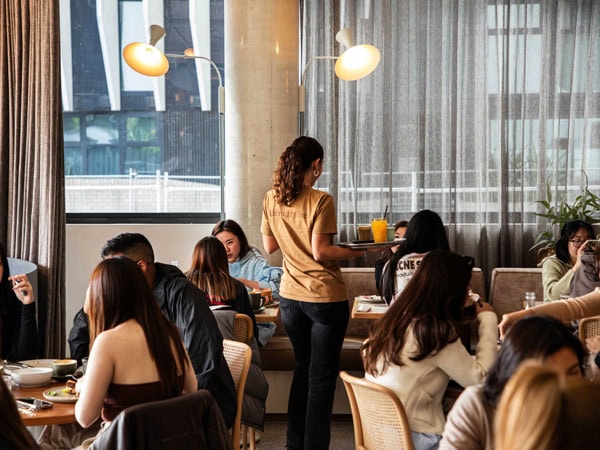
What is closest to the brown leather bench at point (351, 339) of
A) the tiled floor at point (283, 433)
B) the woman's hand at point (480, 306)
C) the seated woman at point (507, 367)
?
the tiled floor at point (283, 433)

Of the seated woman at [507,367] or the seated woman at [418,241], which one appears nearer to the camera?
the seated woman at [507,367]

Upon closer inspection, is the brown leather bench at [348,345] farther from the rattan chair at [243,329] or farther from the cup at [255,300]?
the rattan chair at [243,329]

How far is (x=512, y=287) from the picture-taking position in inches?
234

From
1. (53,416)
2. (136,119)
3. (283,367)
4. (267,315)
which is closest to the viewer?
(53,416)

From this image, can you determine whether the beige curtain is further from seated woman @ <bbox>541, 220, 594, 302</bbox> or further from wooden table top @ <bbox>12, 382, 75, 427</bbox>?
seated woman @ <bbox>541, 220, 594, 302</bbox>

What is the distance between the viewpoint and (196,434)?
2359mm

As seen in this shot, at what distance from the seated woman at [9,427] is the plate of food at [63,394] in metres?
1.15

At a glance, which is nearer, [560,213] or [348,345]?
[348,345]

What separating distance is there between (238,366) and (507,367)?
5.42ft

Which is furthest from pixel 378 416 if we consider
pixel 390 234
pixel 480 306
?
pixel 390 234

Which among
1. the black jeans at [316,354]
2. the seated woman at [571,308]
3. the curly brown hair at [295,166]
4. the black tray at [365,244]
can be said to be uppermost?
the curly brown hair at [295,166]

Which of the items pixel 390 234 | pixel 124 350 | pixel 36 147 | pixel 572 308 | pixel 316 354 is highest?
pixel 36 147

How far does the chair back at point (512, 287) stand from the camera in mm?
5902

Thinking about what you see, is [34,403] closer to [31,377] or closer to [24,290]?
[31,377]
